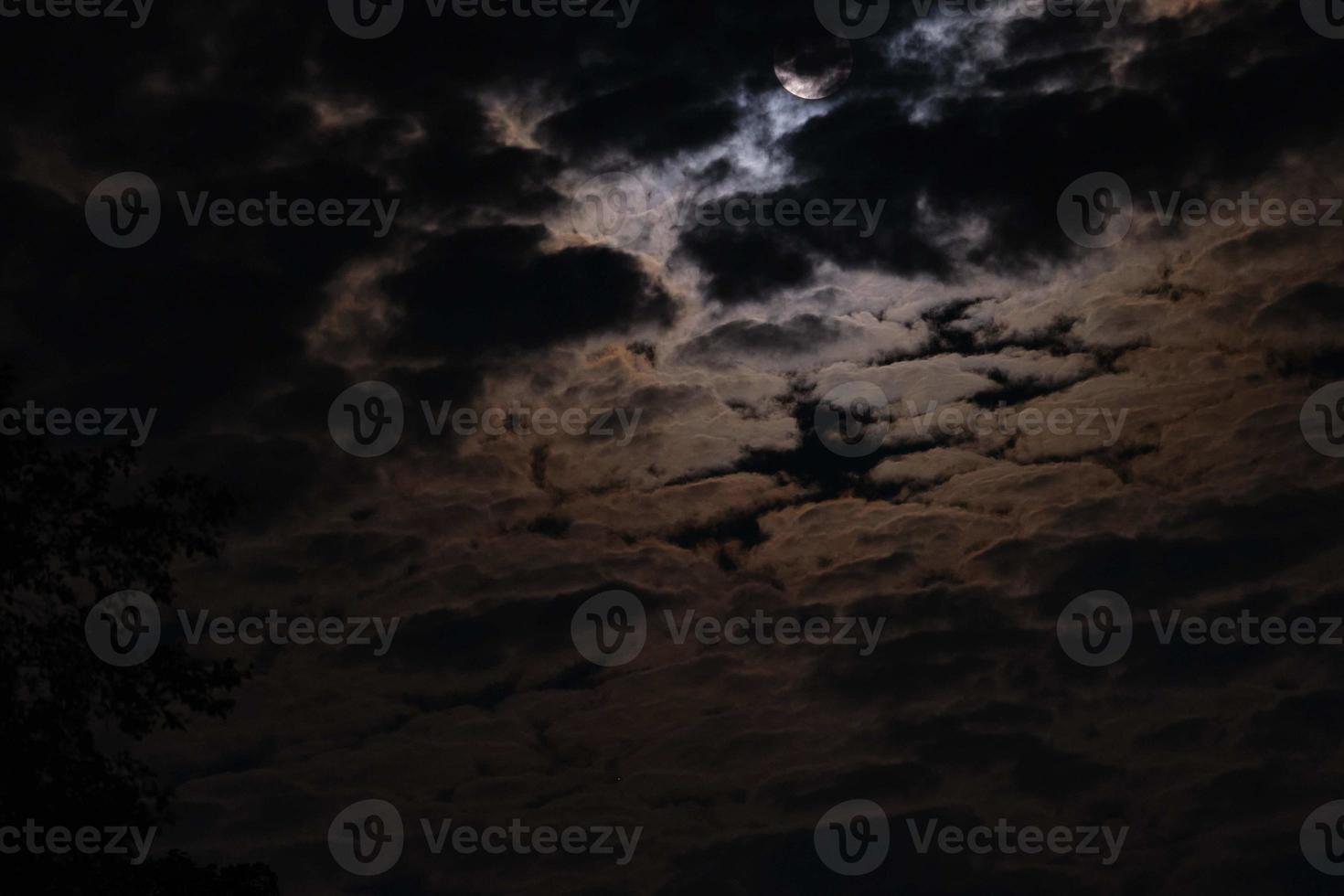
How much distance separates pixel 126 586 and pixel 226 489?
152 cm

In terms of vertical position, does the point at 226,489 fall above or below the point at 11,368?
below

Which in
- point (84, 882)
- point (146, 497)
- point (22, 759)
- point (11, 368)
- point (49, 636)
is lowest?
point (84, 882)

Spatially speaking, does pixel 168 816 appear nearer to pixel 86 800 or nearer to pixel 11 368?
pixel 86 800

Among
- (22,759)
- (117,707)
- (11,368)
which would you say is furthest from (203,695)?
(11,368)

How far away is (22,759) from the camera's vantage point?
14055mm

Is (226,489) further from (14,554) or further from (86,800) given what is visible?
(86,800)

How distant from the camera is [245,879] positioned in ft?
52.2

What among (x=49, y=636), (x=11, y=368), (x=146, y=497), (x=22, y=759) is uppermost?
(x=11, y=368)

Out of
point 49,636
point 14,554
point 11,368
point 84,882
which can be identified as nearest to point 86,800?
point 84,882

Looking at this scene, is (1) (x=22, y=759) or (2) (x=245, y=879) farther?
(2) (x=245, y=879)

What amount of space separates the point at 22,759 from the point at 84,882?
145 centimetres

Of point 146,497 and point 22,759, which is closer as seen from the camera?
point 22,759

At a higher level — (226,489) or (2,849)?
(226,489)

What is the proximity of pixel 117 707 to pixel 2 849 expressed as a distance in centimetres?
179
